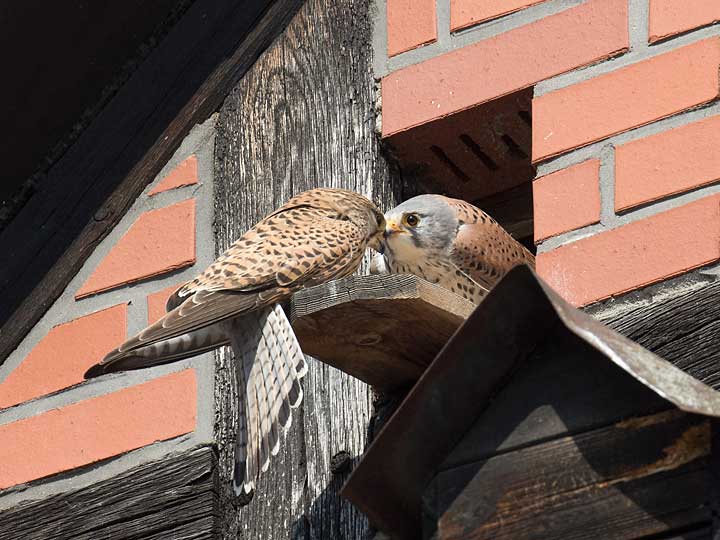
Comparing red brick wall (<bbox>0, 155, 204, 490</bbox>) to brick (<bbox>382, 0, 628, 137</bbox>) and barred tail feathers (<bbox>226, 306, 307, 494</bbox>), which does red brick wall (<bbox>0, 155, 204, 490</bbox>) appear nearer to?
barred tail feathers (<bbox>226, 306, 307, 494</bbox>)

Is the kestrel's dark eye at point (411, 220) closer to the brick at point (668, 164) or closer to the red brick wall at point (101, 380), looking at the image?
the red brick wall at point (101, 380)

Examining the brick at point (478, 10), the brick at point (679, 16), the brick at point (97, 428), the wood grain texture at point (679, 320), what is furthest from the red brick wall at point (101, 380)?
the brick at point (679, 16)

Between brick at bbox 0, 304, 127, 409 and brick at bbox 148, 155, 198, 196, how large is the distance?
310mm

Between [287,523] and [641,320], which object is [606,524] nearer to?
[641,320]

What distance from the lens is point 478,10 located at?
379 centimetres

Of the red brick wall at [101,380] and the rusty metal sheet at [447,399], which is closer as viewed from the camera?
the rusty metal sheet at [447,399]

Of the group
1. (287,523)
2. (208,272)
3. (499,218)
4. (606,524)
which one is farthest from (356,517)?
(499,218)

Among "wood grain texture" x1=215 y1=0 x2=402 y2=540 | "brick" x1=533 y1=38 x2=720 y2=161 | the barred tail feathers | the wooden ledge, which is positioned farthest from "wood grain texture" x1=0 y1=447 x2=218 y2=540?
"brick" x1=533 y1=38 x2=720 y2=161

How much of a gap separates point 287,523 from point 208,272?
→ 533mm

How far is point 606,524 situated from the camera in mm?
2418

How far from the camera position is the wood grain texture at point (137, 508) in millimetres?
3488

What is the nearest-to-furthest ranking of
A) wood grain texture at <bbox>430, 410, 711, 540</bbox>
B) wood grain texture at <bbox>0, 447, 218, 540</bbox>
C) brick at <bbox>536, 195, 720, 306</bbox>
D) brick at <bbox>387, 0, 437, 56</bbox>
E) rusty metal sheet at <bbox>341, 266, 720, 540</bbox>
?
wood grain texture at <bbox>430, 410, 711, 540</bbox> → rusty metal sheet at <bbox>341, 266, 720, 540</bbox> → brick at <bbox>536, 195, 720, 306</bbox> → wood grain texture at <bbox>0, 447, 218, 540</bbox> → brick at <bbox>387, 0, 437, 56</bbox>

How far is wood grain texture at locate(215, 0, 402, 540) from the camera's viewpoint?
3461 millimetres

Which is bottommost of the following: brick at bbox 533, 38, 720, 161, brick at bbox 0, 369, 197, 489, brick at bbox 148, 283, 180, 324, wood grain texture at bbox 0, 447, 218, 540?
wood grain texture at bbox 0, 447, 218, 540
